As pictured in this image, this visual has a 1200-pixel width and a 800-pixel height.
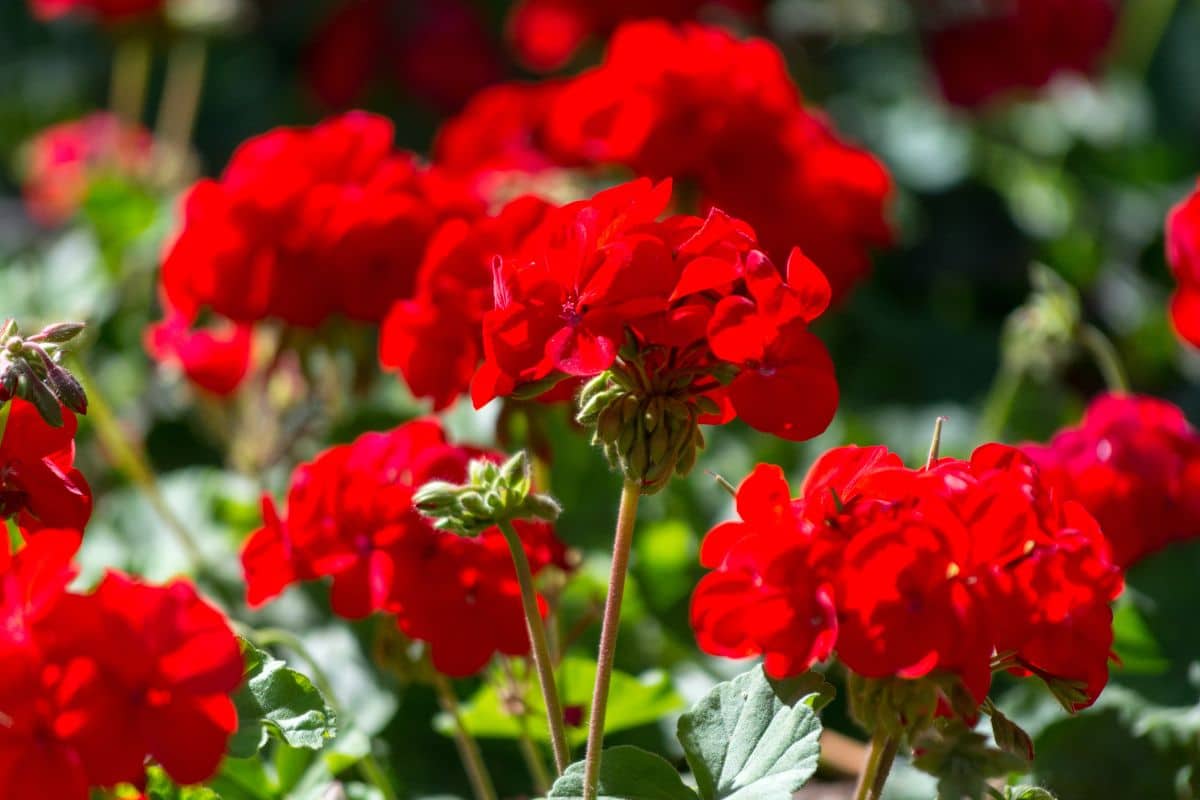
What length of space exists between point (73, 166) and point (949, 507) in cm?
178

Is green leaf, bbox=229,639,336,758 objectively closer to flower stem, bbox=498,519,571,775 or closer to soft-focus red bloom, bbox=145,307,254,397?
flower stem, bbox=498,519,571,775

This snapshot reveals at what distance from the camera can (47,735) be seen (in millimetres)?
680

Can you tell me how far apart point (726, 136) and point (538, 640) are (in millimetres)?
754

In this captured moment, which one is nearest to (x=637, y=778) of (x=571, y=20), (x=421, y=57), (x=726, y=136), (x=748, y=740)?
(x=748, y=740)

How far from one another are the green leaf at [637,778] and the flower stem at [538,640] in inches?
1.4

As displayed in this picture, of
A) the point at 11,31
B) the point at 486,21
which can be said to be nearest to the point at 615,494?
the point at 486,21

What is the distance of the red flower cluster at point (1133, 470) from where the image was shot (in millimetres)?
1142

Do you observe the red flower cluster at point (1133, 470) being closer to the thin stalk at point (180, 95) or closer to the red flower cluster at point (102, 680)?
the red flower cluster at point (102, 680)

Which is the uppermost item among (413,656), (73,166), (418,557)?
(418,557)

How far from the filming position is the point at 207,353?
1492mm

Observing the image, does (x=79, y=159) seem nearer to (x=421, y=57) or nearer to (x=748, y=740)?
(x=421, y=57)

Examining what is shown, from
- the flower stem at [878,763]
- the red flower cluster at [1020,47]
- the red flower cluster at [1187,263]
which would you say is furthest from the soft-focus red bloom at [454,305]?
the red flower cluster at [1020,47]

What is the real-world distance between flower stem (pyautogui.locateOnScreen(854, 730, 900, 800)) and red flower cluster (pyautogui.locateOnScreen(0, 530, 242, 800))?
0.34 metres

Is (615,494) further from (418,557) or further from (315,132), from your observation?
(418,557)
